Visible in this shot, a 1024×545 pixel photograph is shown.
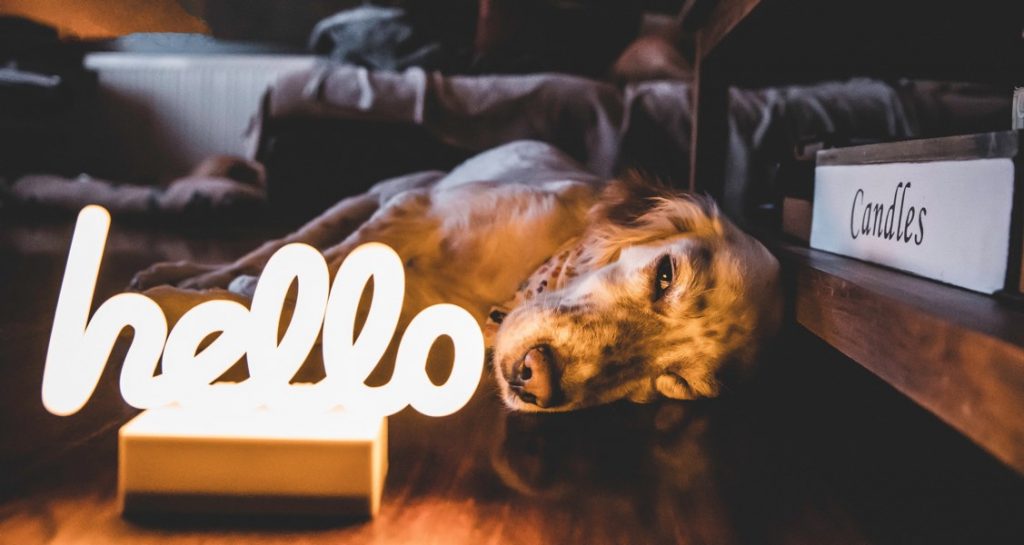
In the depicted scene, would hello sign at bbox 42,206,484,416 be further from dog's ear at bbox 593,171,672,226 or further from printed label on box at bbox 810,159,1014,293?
dog's ear at bbox 593,171,672,226

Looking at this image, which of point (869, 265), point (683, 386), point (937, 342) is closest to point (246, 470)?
point (937, 342)

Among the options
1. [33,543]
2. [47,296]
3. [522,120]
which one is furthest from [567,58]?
[33,543]

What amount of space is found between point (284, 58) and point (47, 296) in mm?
4036

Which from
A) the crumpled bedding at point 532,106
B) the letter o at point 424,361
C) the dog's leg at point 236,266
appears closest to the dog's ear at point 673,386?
the letter o at point 424,361

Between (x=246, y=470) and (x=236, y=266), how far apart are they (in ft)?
4.43

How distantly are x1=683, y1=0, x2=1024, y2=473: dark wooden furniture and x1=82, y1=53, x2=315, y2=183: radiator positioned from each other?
414 cm

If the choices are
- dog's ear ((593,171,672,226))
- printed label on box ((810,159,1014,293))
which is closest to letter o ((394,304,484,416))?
printed label on box ((810,159,1014,293))

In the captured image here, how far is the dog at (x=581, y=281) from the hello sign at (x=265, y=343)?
0.37 meters

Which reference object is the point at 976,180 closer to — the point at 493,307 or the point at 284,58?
the point at 493,307

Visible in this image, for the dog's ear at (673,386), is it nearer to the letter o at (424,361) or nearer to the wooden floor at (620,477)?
the wooden floor at (620,477)

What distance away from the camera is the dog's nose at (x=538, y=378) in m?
1.29

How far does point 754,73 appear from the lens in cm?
258

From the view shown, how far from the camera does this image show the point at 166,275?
2096mm

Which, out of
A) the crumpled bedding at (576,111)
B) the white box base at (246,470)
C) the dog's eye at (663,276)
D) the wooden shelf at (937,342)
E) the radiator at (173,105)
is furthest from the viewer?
the radiator at (173,105)
